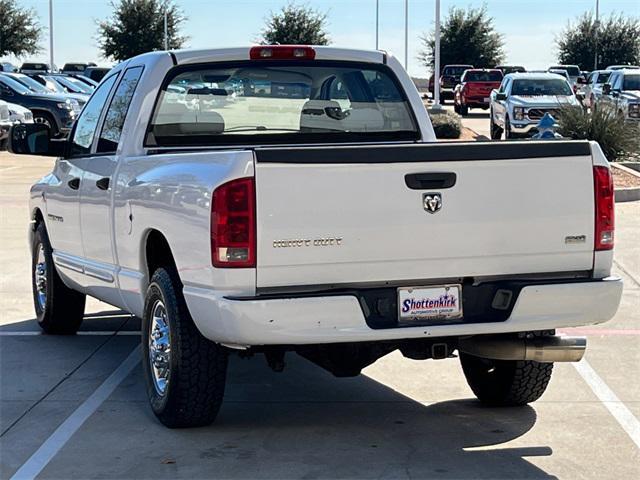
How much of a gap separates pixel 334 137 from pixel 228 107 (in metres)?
0.67

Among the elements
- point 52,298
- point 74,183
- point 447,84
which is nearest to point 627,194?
point 52,298

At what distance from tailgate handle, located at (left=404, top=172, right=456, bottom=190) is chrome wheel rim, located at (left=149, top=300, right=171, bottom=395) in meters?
1.47

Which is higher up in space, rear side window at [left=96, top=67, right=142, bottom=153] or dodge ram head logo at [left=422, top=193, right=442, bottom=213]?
rear side window at [left=96, top=67, right=142, bottom=153]

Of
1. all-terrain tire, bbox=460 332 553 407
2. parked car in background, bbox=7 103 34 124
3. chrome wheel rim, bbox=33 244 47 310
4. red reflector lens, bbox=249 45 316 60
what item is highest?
red reflector lens, bbox=249 45 316 60

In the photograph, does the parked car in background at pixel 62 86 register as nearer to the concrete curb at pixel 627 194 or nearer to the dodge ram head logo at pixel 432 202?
the concrete curb at pixel 627 194

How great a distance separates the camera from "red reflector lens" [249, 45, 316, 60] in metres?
7.80

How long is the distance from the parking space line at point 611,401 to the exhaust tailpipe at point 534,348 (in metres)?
0.56

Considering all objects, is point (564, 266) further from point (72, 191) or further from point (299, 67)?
point (72, 191)

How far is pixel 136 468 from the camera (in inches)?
234

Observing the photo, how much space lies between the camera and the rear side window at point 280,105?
7.66m

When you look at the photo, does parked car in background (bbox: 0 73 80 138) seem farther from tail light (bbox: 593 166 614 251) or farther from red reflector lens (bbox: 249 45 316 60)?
tail light (bbox: 593 166 614 251)

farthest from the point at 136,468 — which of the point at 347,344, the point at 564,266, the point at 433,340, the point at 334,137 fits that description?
the point at 334,137

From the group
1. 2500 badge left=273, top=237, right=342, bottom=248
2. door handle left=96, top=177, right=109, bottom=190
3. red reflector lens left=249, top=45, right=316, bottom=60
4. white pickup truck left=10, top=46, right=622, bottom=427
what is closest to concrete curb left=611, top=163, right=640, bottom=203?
red reflector lens left=249, top=45, right=316, bottom=60

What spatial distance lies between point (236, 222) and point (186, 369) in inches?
35.3
